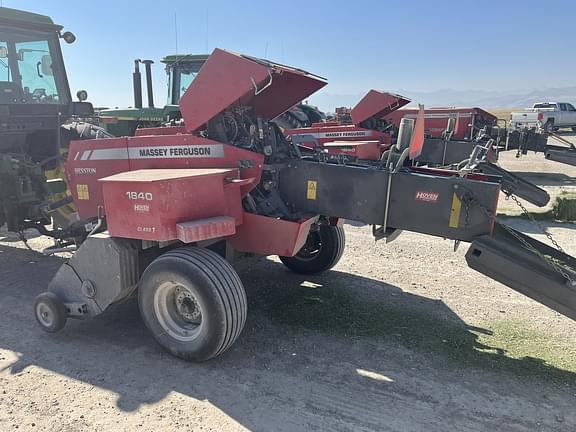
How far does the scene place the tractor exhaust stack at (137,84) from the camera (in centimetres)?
986

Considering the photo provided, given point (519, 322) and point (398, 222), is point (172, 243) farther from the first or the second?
point (519, 322)

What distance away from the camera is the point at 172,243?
3621 millimetres

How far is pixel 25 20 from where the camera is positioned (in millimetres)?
5602

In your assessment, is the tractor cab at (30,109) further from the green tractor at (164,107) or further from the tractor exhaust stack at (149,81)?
the tractor exhaust stack at (149,81)

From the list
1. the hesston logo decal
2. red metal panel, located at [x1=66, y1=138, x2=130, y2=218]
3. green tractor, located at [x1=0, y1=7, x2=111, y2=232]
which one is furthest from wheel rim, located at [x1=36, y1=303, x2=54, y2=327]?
the hesston logo decal

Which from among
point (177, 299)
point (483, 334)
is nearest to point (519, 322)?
point (483, 334)

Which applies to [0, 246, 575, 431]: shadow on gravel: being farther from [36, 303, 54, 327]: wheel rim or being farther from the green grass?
[36, 303, 54, 327]: wheel rim

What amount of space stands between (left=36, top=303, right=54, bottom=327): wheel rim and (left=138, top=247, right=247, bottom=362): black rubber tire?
86 cm

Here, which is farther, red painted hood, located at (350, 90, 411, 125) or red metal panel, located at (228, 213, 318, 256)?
red painted hood, located at (350, 90, 411, 125)

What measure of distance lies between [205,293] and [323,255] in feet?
6.56

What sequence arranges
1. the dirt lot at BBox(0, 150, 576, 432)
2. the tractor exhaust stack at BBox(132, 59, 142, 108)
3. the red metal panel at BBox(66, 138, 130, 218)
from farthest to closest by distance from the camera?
the tractor exhaust stack at BBox(132, 59, 142, 108), the red metal panel at BBox(66, 138, 130, 218), the dirt lot at BBox(0, 150, 576, 432)

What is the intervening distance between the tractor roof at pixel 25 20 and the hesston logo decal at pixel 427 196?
5.08 metres

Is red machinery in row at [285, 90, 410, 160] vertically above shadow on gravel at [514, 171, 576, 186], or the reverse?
red machinery in row at [285, 90, 410, 160]

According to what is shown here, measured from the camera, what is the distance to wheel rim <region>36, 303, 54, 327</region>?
3.67 metres
